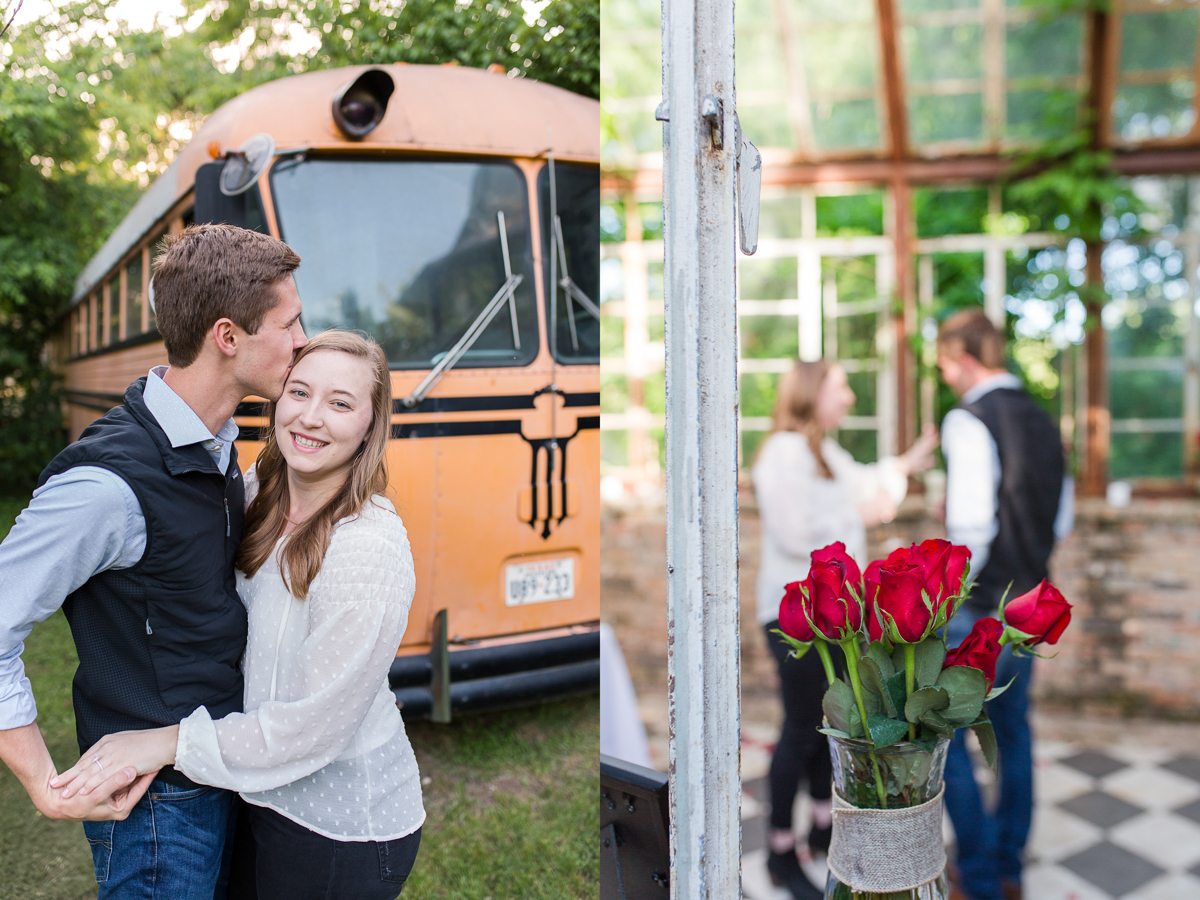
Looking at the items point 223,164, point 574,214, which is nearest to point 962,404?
→ point 574,214

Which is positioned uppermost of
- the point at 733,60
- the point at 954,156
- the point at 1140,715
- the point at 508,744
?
the point at 954,156

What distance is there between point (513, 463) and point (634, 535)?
3.86 m

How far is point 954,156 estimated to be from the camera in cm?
468

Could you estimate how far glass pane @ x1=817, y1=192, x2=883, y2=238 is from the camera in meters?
4.88

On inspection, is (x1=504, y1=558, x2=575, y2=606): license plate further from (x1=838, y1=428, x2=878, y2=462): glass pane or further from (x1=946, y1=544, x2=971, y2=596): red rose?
(x1=838, y1=428, x2=878, y2=462): glass pane

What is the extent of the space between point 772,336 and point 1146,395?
188 cm

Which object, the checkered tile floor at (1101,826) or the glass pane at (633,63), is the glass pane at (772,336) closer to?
the glass pane at (633,63)

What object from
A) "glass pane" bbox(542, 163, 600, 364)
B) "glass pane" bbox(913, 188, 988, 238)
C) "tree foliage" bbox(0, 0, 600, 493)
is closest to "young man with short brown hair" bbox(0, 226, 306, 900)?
"tree foliage" bbox(0, 0, 600, 493)

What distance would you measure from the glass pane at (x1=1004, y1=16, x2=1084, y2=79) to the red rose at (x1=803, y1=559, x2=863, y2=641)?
4.25m

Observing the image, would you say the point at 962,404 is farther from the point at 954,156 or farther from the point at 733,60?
the point at 954,156

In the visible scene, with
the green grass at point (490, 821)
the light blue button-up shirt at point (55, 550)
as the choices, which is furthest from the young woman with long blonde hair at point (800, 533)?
the light blue button-up shirt at point (55, 550)

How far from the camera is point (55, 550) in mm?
746

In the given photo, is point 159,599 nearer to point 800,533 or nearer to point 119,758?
point 119,758

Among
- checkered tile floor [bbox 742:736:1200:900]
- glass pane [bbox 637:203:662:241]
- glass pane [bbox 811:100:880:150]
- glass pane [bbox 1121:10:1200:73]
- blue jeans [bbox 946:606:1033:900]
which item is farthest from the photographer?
glass pane [bbox 637:203:662:241]
